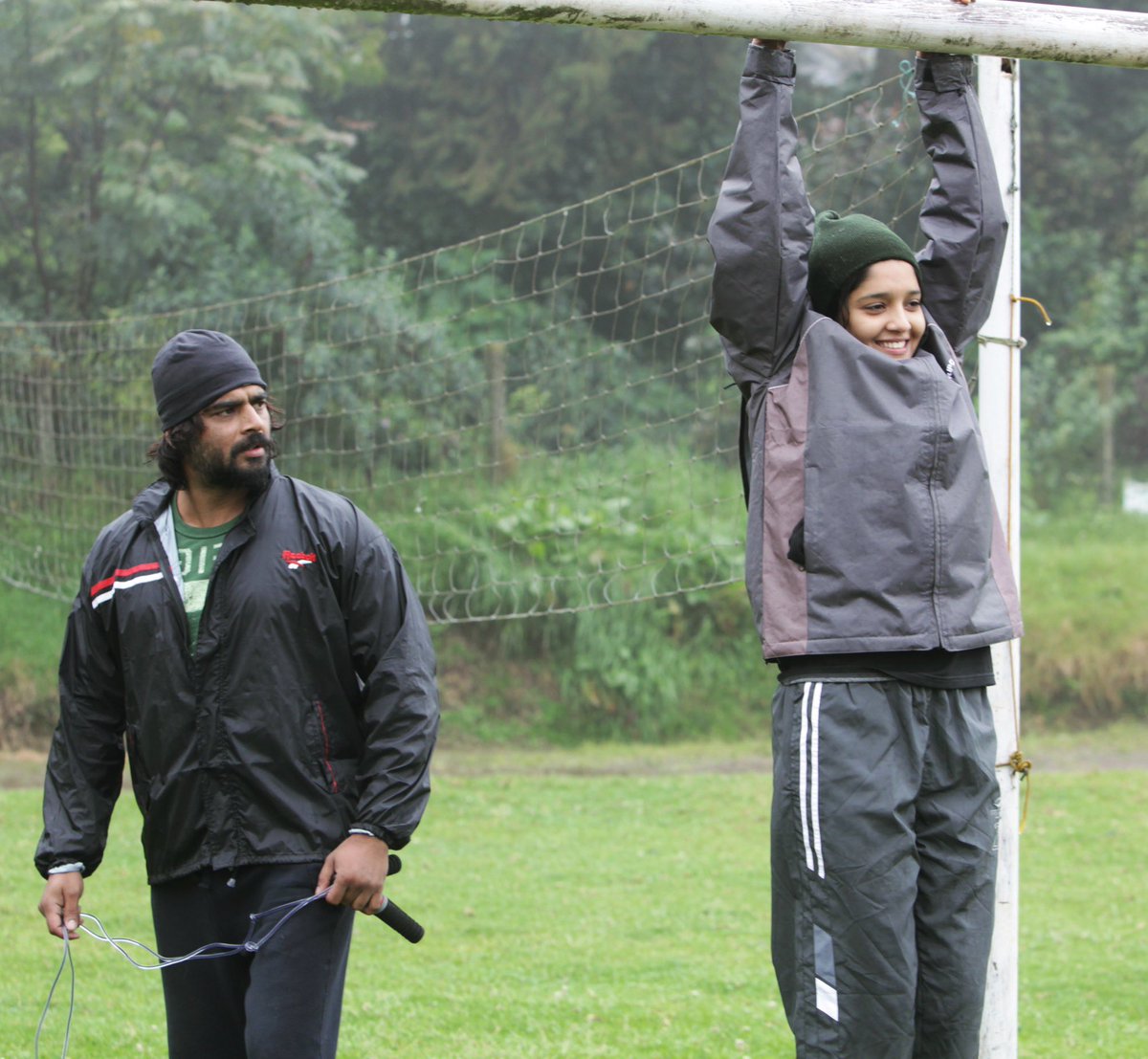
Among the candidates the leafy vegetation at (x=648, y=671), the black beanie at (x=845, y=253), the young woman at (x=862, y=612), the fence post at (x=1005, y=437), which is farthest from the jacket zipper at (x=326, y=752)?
the leafy vegetation at (x=648, y=671)

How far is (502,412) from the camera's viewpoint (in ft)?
32.9

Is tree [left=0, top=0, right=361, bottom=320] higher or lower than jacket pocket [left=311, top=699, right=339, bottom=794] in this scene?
higher

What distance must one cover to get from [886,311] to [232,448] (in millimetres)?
1304

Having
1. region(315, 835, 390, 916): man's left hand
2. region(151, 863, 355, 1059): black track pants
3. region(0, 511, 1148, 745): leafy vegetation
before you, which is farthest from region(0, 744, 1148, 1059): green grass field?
region(315, 835, 390, 916): man's left hand

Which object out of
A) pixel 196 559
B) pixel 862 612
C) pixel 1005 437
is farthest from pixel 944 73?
pixel 196 559

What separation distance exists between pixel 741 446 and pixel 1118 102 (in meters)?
15.5

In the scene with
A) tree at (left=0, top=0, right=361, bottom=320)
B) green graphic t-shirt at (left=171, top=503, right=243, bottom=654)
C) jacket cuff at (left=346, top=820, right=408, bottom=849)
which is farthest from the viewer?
tree at (left=0, top=0, right=361, bottom=320)

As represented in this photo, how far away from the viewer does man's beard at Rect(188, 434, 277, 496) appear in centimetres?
308

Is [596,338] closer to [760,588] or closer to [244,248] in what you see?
[244,248]

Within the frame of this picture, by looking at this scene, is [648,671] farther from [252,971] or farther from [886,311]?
[886,311]

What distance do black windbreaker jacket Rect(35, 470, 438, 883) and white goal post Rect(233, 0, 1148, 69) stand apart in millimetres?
1035

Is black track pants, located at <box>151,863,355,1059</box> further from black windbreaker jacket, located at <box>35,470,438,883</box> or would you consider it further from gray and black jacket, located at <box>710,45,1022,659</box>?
gray and black jacket, located at <box>710,45,1022,659</box>

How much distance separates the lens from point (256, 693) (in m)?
2.98

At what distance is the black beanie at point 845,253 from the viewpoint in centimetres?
286
